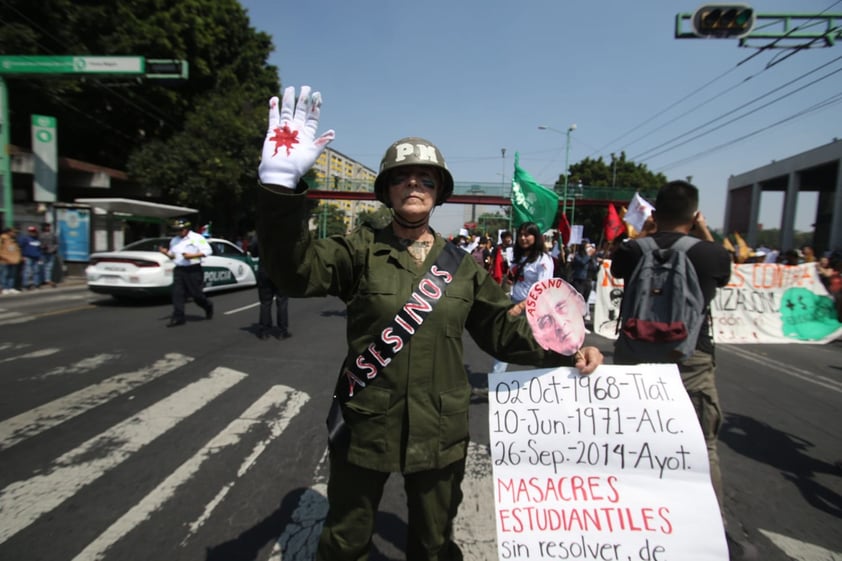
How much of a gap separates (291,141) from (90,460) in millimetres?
3081

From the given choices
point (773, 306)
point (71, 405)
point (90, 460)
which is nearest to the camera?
point (90, 460)

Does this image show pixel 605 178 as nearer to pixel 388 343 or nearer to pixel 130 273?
pixel 130 273

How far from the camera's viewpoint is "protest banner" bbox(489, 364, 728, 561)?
1.71m

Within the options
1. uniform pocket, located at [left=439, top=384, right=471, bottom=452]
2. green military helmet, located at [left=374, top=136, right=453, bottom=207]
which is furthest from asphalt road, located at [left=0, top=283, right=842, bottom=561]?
green military helmet, located at [left=374, top=136, right=453, bottom=207]

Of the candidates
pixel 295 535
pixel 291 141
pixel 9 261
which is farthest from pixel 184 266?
pixel 291 141

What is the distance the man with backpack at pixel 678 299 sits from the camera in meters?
2.29

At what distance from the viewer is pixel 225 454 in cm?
345

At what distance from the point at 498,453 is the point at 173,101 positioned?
81.9ft

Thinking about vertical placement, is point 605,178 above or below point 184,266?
above

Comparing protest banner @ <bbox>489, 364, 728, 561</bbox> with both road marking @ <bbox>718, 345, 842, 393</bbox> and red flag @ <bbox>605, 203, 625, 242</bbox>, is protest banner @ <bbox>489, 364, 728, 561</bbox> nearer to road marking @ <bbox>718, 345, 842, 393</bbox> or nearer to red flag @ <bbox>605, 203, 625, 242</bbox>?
road marking @ <bbox>718, 345, 842, 393</bbox>

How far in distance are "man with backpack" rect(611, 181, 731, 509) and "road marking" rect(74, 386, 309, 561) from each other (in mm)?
2589

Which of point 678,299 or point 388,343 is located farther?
point 678,299

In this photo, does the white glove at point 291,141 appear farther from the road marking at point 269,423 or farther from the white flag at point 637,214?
the white flag at point 637,214

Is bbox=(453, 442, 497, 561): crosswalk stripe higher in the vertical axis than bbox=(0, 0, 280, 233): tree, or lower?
lower
